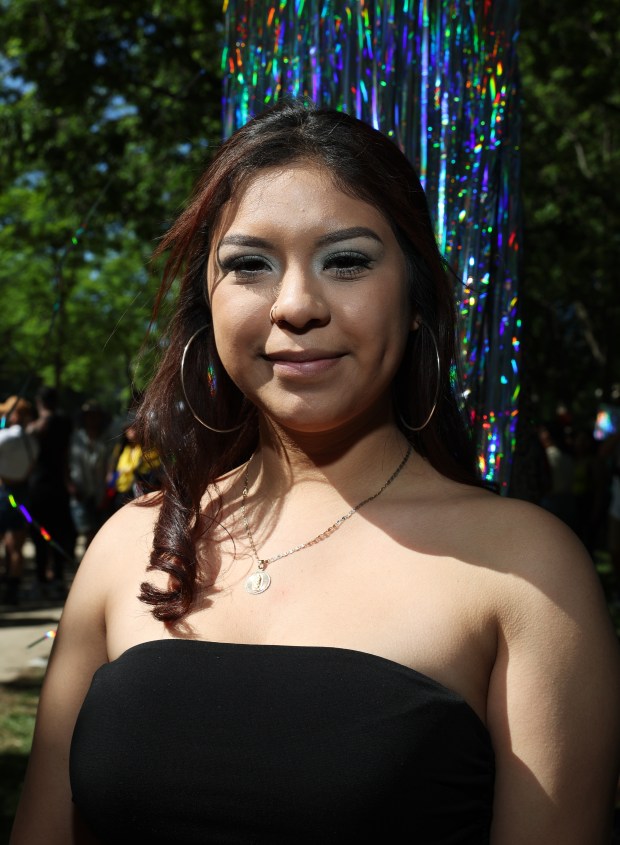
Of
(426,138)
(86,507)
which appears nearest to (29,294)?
(86,507)

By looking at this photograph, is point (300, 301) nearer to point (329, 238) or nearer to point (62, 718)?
point (329, 238)

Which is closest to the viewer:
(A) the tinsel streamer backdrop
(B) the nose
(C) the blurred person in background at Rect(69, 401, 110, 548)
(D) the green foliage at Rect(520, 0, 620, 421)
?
(B) the nose

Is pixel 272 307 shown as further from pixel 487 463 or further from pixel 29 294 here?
pixel 29 294

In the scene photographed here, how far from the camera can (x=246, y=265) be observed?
1660 mm

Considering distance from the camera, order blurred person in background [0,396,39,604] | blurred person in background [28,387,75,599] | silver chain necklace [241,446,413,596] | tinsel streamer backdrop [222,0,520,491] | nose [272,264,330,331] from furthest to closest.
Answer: blurred person in background [28,387,75,599], blurred person in background [0,396,39,604], tinsel streamer backdrop [222,0,520,491], silver chain necklace [241,446,413,596], nose [272,264,330,331]

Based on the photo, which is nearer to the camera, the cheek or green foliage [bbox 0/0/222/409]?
the cheek

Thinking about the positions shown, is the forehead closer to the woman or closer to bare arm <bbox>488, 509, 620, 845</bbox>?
the woman

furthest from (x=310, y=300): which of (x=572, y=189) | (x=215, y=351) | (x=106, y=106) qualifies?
(x=572, y=189)

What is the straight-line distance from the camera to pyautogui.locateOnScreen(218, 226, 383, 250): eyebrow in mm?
1604

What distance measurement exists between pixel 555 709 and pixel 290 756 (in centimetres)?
37

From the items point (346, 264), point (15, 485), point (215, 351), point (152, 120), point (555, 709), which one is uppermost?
point (152, 120)

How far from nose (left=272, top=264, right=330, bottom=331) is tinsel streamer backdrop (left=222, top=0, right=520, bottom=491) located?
759 mm

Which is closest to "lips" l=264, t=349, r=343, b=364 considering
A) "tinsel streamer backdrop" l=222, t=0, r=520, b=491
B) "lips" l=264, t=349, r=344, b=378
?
"lips" l=264, t=349, r=344, b=378

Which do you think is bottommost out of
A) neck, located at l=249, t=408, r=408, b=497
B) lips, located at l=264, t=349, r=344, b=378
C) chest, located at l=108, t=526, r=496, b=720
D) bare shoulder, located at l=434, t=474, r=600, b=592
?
chest, located at l=108, t=526, r=496, b=720
